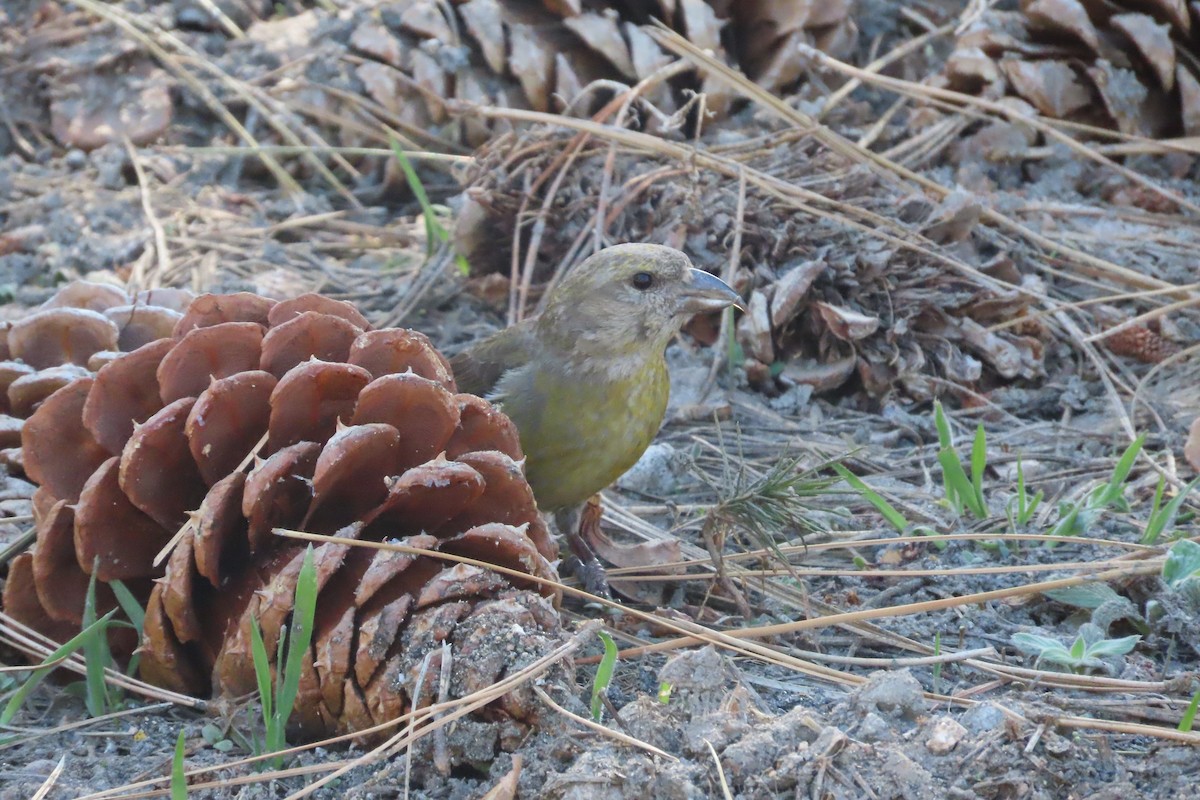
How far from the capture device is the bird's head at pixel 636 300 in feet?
10.9

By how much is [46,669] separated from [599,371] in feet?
5.11

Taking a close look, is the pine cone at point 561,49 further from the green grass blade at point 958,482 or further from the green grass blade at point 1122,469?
the green grass blade at point 1122,469

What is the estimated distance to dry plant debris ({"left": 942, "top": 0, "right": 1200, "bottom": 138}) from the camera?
193 inches

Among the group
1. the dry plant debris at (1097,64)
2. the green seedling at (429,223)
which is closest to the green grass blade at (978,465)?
the green seedling at (429,223)

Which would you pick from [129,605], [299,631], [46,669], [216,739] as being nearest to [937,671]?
[299,631]

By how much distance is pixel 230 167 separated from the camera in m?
5.69

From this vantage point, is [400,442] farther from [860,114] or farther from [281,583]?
[860,114]

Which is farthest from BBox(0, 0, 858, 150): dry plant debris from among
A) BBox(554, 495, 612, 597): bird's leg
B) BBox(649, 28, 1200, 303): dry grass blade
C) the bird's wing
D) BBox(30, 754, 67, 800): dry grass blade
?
BBox(30, 754, 67, 800): dry grass blade

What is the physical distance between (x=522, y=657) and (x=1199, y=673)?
1.23 meters

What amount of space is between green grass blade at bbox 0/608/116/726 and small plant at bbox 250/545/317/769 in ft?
1.20

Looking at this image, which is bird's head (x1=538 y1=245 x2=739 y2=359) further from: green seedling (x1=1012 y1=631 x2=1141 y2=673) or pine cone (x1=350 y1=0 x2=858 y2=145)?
pine cone (x1=350 y1=0 x2=858 y2=145)

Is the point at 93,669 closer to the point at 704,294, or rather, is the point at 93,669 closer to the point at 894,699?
the point at 894,699

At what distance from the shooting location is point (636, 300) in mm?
3336

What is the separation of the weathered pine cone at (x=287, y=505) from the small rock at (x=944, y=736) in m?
0.63
